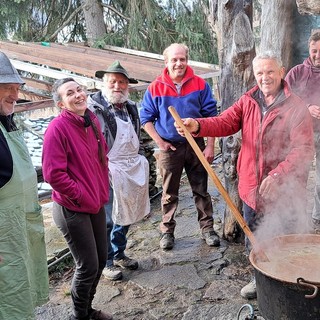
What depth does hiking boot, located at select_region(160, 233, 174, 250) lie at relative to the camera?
15.9 ft

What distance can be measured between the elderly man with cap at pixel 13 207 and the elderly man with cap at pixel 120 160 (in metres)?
1.40

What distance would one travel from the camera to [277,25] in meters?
6.50

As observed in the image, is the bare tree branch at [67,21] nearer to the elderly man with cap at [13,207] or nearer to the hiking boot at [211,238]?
the hiking boot at [211,238]

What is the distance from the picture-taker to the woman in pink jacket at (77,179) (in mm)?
3109

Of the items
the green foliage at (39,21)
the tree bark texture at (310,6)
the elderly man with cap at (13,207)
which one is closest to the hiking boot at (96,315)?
the elderly man with cap at (13,207)

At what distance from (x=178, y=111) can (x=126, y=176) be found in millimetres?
876

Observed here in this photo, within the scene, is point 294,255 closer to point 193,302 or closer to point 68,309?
point 193,302

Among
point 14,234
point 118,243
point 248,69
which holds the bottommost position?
point 118,243

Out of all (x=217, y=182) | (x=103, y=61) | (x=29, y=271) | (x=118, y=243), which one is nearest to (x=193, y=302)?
(x=118, y=243)

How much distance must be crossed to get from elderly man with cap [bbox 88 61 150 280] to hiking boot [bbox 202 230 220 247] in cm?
86

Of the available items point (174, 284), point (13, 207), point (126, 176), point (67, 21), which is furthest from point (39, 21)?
point (13, 207)

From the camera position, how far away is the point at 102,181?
340cm

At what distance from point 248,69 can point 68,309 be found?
288cm

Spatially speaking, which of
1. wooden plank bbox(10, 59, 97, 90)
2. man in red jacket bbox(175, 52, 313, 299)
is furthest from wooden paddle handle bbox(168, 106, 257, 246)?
wooden plank bbox(10, 59, 97, 90)
